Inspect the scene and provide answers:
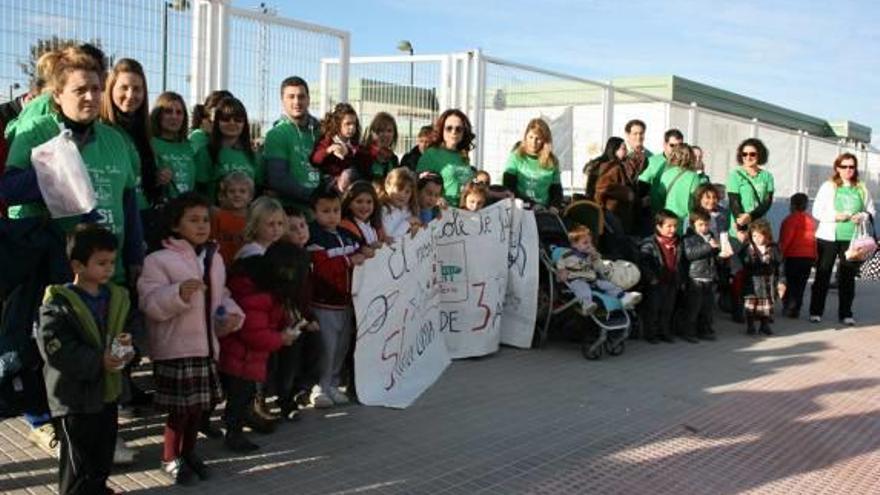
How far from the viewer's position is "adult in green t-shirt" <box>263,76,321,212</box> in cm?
575

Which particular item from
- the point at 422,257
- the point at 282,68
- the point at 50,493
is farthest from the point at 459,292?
the point at 50,493

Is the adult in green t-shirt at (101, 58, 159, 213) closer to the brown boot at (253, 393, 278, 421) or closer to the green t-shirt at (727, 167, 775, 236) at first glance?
the brown boot at (253, 393, 278, 421)

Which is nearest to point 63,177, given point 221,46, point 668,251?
point 221,46

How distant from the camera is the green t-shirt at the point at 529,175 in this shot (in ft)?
25.9

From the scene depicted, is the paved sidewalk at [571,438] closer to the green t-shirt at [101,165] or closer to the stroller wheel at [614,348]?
the stroller wheel at [614,348]

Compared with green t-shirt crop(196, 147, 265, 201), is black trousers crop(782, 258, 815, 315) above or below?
below

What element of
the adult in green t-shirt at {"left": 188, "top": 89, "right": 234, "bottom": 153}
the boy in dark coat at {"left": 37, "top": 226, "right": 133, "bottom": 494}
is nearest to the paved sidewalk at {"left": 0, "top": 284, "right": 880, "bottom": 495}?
the boy in dark coat at {"left": 37, "top": 226, "right": 133, "bottom": 494}

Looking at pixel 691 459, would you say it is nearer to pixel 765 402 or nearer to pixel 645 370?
pixel 765 402

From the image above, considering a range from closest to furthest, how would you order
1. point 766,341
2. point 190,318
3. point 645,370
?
point 190,318 → point 645,370 → point 766,341

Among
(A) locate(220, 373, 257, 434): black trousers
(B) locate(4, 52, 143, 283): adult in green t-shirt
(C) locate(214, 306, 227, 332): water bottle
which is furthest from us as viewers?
(A) locate(220, 373, 257, 434): black trousers

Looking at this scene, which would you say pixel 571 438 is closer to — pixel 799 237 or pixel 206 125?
pixel 206 125

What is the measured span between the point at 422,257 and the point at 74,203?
9.81 ft

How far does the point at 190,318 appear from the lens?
402cm

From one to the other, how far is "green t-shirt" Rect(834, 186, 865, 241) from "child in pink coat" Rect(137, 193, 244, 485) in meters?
7.85
